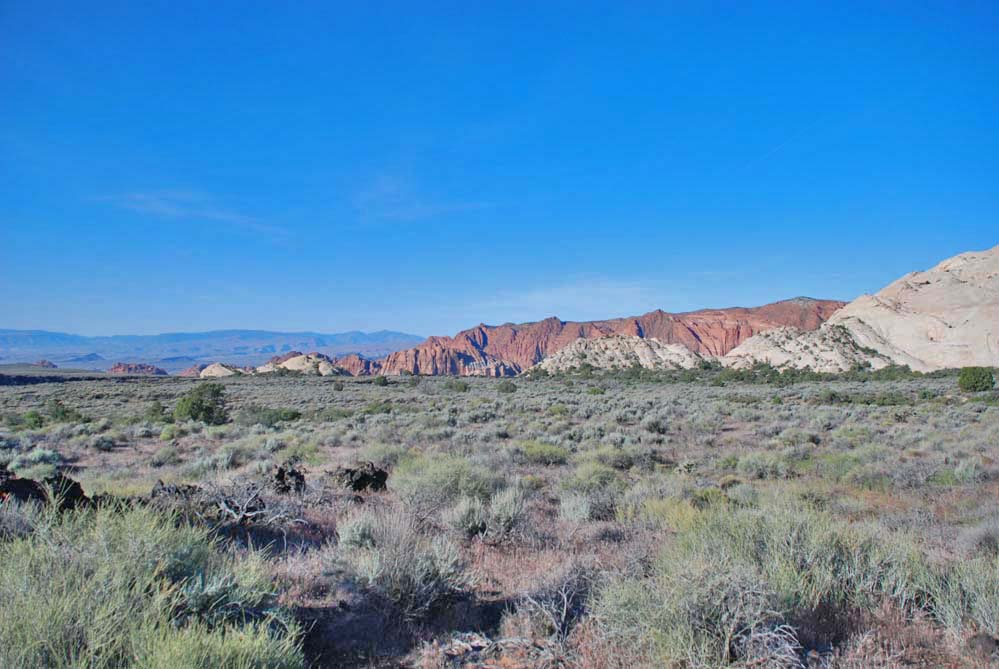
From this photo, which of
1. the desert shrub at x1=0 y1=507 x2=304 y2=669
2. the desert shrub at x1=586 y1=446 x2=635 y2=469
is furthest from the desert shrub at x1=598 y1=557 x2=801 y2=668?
the desert shrub at x1=586 y1=446 x2=635 y2=469

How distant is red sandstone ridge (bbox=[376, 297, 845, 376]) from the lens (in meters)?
106

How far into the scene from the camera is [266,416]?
20359mm

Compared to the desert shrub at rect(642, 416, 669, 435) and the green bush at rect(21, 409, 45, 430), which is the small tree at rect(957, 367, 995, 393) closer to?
the desert shrub at rect(642, 416, 669, 435)

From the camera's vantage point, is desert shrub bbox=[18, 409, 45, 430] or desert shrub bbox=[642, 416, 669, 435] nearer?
desert shrub bbox=[642, 416, 669, 435]

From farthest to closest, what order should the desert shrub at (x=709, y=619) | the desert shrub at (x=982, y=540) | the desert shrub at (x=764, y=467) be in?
the desert shrub at (x=764, y=467) < the desert shrub at (x=982, y=540) < the desert shrub at (x=709, y=619)

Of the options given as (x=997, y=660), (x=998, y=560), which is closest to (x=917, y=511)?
(x=998, y=560)

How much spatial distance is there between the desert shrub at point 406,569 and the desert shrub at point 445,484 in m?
2.23

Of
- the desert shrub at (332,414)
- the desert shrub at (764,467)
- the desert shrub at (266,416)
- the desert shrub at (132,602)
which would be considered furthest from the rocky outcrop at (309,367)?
the desert shrub at (132,602)

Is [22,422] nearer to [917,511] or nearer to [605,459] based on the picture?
[605,459]

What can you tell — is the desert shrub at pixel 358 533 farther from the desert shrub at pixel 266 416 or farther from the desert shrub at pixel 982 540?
the desert shrub at pixel 266 416

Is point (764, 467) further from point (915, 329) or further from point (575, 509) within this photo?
point (915, 329)

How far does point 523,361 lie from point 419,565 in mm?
138109

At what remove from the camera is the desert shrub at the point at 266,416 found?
19.8m

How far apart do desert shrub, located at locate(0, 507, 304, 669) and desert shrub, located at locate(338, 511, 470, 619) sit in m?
0.85
